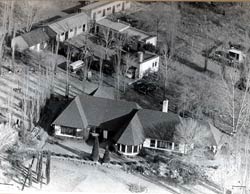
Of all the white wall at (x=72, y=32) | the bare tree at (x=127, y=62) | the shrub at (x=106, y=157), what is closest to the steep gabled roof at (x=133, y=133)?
the shrub at (x=106, y=157)

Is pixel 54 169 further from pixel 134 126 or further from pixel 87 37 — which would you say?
pixel 87 37

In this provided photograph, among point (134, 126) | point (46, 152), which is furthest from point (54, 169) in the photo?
point (134, 126)

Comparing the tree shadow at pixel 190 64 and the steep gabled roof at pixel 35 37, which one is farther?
the tree shadow at pixel 190 64

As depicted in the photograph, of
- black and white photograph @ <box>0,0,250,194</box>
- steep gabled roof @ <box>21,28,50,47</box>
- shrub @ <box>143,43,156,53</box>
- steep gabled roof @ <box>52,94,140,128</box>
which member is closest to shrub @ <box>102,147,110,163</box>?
black and white photograph @ <box>0,0,250,194</box>

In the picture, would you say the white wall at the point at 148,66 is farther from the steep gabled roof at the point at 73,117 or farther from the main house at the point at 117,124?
the steep gabled roof at the point at 73,117

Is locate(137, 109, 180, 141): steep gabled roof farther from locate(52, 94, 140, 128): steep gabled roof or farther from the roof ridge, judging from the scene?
the roof ridge

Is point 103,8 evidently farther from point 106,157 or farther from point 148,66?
point 106,157
